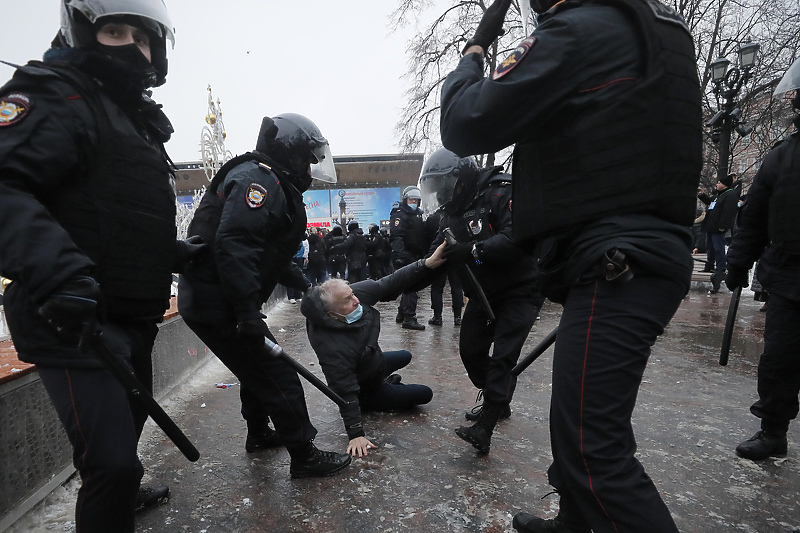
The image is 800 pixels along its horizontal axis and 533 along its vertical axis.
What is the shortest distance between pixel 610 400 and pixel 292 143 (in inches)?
82.0

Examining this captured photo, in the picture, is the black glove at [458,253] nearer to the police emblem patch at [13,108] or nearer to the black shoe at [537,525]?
the black shoe at [537,525]

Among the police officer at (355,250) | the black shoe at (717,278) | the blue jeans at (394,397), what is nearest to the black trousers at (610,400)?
the blue jeans at (394,397)

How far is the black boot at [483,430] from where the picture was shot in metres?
2.77

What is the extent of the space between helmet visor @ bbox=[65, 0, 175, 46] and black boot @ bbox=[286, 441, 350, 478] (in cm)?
205

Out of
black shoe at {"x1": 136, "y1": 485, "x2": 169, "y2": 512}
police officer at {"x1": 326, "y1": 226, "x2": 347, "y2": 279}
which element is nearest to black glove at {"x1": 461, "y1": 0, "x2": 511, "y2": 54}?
black shoe at {"x1": 136, "y1": 485, "x2": 169, "y2": 512}

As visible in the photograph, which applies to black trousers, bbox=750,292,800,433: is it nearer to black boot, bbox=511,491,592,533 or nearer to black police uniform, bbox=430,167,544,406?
black police uniform, bbox=430,167,544,406

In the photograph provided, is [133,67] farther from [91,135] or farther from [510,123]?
[510,123]

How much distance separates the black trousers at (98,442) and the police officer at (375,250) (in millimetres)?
11190

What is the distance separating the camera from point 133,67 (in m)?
1.71

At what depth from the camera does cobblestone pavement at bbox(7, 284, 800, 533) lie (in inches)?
86.8

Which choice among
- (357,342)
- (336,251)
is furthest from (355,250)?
(357,342)

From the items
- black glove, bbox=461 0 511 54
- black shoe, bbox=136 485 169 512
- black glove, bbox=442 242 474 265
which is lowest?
black shoe, bbox=136 485 169 512

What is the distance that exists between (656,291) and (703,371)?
3863 mm

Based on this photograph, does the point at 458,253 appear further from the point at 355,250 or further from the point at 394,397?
the point at 355,250
